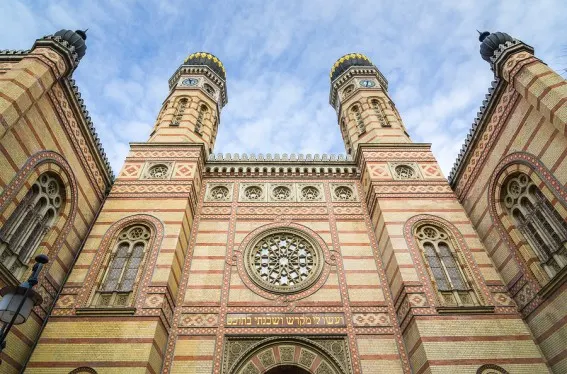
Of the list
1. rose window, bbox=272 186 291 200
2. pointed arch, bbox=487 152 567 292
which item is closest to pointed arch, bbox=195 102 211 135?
rose window, bbox=272 186 291 200

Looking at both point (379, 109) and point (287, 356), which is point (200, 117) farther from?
point (287, 356)

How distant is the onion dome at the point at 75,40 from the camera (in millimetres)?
9684

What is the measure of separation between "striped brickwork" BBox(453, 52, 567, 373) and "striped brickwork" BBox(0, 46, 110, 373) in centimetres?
1103

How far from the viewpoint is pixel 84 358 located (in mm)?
7543

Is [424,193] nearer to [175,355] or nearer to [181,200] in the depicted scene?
[181,200]

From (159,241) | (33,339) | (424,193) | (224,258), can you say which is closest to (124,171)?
(159,241)

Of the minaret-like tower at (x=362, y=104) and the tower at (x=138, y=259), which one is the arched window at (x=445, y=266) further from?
the tower at (x=138, y=259)

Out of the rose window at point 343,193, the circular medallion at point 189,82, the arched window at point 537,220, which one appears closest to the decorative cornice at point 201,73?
the circular medallion at point 189,82

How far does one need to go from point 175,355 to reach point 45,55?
779 cm

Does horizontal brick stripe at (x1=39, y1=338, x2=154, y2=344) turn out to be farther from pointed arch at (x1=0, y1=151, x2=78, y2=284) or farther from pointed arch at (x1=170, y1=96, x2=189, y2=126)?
pointed arch at (x1=170, y1=96, x2=189, y2=126)

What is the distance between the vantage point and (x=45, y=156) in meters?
8.80

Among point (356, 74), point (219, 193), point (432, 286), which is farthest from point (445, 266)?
point (356, 74)

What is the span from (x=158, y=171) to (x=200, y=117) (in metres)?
4.20

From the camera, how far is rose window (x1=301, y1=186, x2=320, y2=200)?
1238 cm
